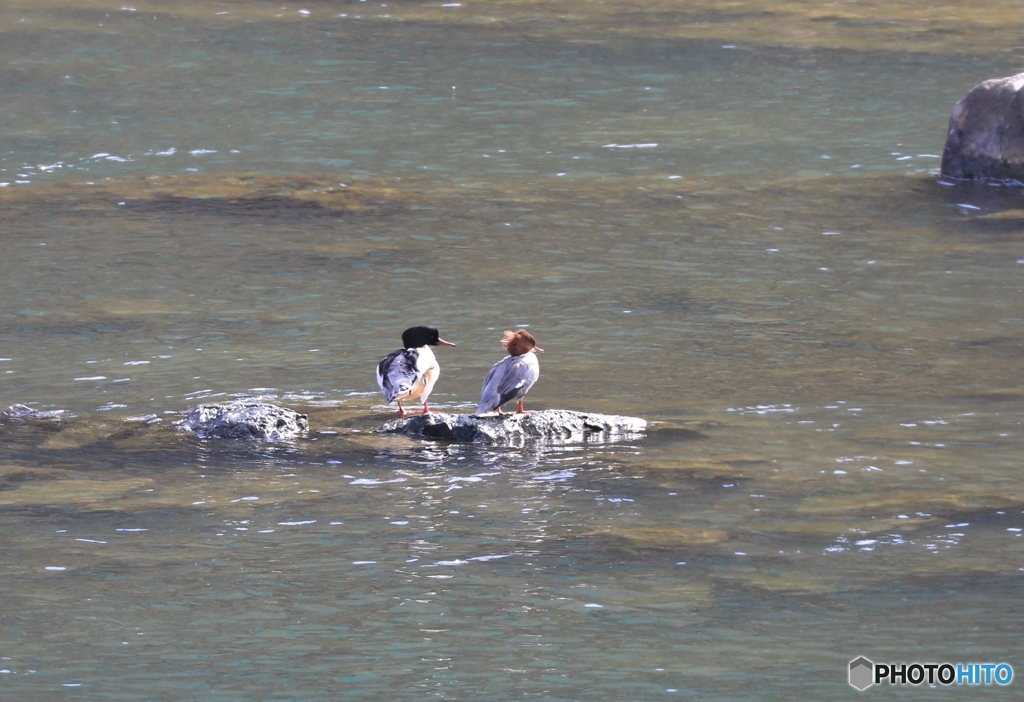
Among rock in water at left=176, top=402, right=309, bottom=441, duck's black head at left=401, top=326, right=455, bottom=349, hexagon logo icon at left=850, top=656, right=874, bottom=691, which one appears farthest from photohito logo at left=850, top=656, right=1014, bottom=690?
duck's black head at left=401, top=326, right=455, bottom=349

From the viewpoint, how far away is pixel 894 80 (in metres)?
19.4

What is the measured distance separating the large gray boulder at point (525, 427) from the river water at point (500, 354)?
0.11m

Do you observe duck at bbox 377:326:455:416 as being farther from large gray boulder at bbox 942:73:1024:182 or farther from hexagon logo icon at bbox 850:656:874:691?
large gray boulder at bbox 942:73:1024:182

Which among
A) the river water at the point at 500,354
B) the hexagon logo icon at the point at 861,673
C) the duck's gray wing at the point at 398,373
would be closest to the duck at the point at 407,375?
the duck's gray wing at the point at 398,373

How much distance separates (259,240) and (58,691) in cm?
801

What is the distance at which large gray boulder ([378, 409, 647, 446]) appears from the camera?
8.34 m

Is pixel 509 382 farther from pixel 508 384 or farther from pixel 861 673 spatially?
pixel 861 673

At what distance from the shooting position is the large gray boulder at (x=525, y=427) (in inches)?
328

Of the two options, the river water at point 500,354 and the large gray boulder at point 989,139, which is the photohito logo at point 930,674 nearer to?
the river water at point 500,354

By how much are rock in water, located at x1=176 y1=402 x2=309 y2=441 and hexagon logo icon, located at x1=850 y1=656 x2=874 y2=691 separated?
347 centimetres

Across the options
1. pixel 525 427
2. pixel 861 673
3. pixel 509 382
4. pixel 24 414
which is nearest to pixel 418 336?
pixel 509 382

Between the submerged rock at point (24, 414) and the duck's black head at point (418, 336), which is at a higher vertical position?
the duck's black head at point (418, 336)

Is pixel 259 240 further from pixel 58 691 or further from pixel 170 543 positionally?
pixel 58 691

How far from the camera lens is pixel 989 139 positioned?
15.1m
